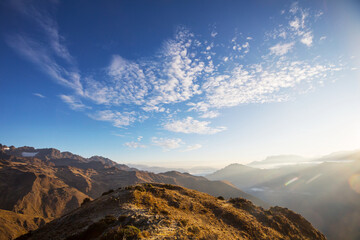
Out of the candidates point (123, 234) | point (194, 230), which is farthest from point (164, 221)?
point (123, 234)

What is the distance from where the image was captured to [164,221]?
14062mm

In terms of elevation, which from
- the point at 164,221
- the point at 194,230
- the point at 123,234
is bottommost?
the point at 194,230

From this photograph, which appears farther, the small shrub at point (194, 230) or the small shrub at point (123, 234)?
the small shrub at point (194, 230)

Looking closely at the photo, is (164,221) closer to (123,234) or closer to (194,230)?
(194,230)

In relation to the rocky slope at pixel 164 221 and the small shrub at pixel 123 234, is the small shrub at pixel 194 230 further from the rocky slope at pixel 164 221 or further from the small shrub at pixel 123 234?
the small shrub at pixel 123 234

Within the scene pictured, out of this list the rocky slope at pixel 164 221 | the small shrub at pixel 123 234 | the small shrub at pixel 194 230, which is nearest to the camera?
the small shrub at pixel 123 234

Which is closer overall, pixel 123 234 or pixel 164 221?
pixel 123 234

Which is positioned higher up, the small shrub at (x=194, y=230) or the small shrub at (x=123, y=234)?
the small shrub at (x=123, y=234)

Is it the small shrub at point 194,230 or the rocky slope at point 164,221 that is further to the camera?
the small shrub at point 194,230

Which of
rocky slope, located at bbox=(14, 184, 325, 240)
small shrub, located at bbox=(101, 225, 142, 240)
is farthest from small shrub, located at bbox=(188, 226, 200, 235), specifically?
small shrub, located at bbox=(101, 225, 142, 240)

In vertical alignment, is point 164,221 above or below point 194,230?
above

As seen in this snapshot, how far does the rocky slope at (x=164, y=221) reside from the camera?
12638 mm

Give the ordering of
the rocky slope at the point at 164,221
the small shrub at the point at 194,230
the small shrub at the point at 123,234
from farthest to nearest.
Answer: the small shrub at the point at 194,230, the rocky slope at the point at 164,221, the small shrub at the point at 123,234

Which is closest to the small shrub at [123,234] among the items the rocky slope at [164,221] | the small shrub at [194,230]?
the rocky slope at [164,221]
